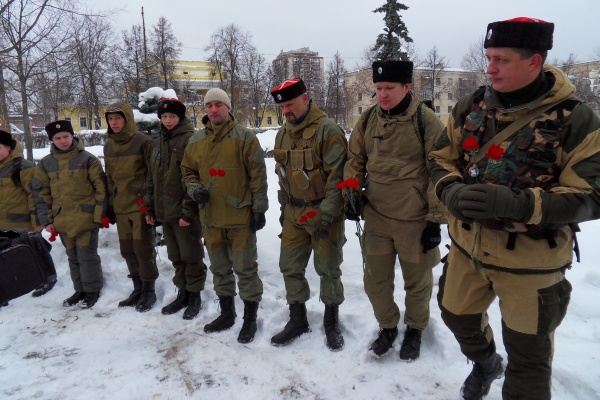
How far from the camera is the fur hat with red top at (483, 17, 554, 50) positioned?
1915mm

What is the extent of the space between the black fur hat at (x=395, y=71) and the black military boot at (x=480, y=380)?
2131mm

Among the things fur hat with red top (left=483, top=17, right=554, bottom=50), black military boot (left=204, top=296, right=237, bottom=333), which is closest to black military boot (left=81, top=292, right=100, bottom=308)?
black military boot (left=204, top=296, right=237, bottom=333)

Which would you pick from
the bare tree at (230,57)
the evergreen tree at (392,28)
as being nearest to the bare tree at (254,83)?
the bare tree at (230,57)

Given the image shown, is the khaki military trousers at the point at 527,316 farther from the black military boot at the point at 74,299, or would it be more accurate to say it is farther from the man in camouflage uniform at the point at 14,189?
the man in camouflage uniform at the point at 14,189

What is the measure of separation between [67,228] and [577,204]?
493 cm

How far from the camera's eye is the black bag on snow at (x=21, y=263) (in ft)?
7.68

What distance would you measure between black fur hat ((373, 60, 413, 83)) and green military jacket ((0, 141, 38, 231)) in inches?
174

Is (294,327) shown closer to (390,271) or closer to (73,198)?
(390,271)

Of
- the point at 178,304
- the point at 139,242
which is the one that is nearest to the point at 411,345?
the point at 178,304

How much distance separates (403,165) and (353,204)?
0.50 meters

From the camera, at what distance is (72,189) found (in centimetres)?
448

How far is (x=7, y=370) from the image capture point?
3311mm

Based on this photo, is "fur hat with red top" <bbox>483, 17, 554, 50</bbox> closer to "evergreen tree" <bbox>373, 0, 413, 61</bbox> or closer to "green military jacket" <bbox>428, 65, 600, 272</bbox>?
"green military jacket" <bbox>428, 65, 600, 272</bbox>

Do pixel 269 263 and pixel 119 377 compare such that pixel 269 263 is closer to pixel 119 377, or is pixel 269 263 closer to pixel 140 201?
pixel 140 201
